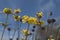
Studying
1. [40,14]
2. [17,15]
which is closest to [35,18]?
[40,14]

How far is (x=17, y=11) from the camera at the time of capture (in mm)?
6461

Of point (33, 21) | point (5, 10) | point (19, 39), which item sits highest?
point (5, 10)

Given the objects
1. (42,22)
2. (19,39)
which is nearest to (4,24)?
(19,39)

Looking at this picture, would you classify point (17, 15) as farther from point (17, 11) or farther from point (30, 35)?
point (30, 35)

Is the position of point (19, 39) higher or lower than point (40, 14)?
lower

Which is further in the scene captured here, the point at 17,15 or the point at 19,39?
the point at 17,15

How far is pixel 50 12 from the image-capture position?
5.87 meters

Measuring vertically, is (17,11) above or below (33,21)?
above

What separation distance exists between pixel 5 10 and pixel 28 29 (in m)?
0.81

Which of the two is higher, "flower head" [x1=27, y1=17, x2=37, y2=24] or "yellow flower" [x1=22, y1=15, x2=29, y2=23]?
"yellow flower" [x1=22, y1=15, x2=29, y2=23]

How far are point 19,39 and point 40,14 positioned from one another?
0.78 m

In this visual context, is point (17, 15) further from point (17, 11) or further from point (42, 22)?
point (42, 22)

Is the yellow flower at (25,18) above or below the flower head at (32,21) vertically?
above

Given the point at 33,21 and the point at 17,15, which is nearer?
the point at 33,21
